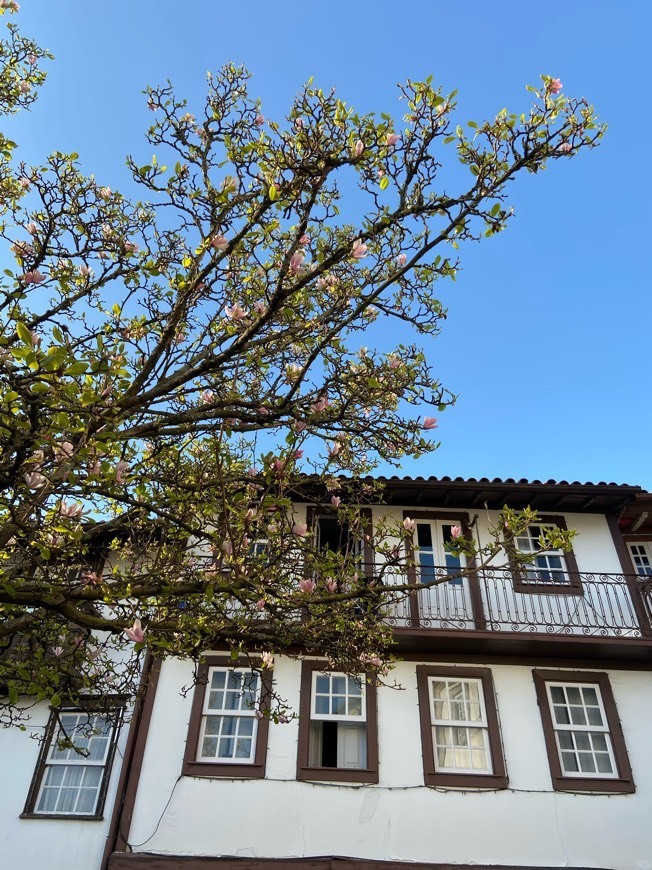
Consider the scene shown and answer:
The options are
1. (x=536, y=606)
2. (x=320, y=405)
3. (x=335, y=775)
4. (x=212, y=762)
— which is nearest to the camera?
(x=320, y=405)

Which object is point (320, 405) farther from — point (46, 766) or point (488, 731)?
point (46, 766)

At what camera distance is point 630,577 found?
11.9 metres

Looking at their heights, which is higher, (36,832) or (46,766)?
(46,766)

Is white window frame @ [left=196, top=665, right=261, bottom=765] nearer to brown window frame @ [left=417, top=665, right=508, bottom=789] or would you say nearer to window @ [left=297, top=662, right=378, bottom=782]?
window @ [left=297, top=662, right=378, bottom=782]

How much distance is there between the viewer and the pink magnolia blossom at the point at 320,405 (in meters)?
6.17

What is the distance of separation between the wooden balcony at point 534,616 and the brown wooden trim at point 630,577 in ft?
0.06

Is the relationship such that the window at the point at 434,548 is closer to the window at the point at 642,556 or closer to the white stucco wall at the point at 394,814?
the white stucco wall at the point at 394,814

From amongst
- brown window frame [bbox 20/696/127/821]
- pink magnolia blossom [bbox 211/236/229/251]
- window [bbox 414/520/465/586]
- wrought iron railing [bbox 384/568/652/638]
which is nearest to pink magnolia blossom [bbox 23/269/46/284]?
pink magnolia blossom [bbox 211/236/229/251]

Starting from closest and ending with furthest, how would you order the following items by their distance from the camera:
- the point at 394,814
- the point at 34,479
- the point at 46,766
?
the point at 34,479
the point at 394,814
the point at 46,766

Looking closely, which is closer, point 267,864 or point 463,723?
point 267,864

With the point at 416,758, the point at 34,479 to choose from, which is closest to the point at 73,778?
the point at 416,758

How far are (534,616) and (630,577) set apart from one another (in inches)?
81.9

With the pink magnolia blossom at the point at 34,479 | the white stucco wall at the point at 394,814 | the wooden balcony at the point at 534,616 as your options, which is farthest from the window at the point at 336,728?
the pink magnolia blossom at the point at 34,479

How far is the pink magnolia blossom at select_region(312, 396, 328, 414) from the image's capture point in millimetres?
6168
